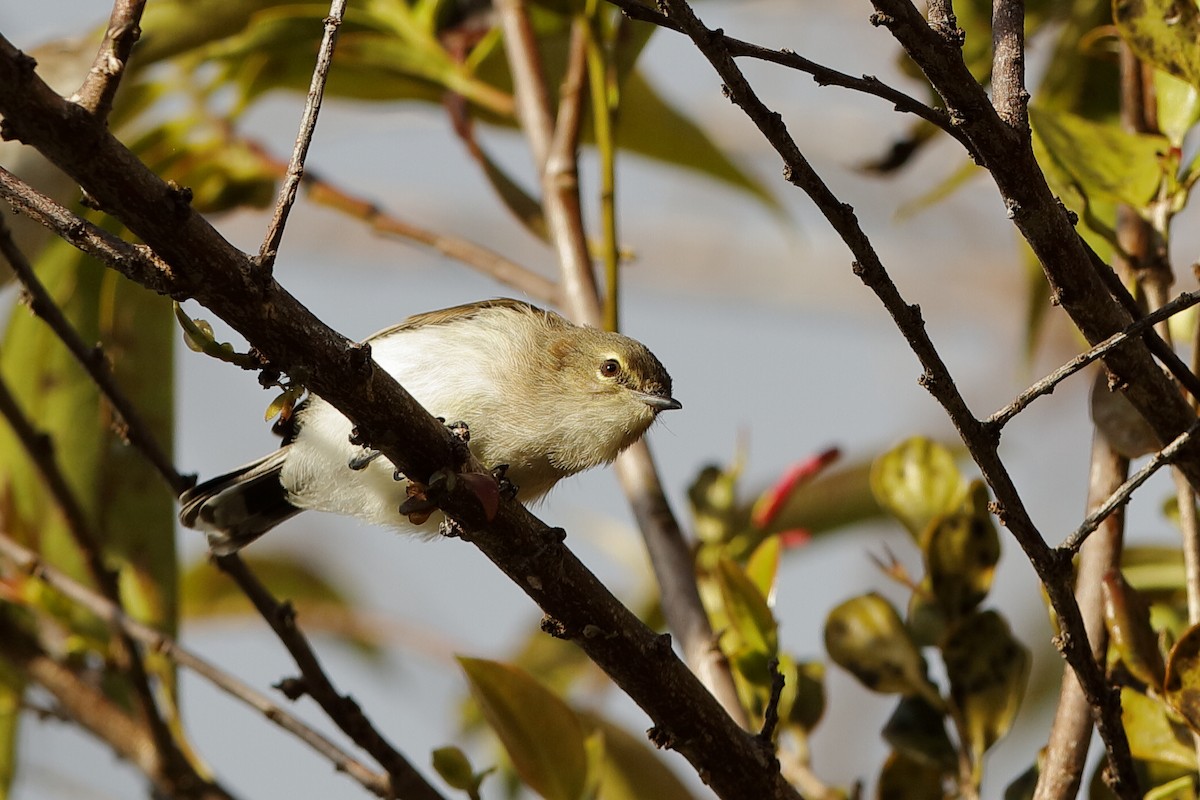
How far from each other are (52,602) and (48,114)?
1768mm

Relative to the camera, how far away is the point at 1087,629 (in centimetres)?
192

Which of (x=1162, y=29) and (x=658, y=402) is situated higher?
(x=658, y=402)

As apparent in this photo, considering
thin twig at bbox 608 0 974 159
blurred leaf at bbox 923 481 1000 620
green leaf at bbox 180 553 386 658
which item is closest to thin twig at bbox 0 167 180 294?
thin twig at bbox 608 0 974 159

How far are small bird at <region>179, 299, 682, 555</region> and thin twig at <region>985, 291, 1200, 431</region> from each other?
1.23m

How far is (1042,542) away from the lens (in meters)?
1.48

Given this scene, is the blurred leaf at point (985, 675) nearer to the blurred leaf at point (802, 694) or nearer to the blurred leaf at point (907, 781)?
the blurred leaf at point (907, 781)

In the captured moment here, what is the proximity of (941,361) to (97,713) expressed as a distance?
1.96 m

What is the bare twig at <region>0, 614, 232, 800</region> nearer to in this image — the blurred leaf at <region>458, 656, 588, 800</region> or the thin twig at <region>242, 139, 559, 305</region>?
the blurred leaf at <region>458, 656, 588, 800</region>

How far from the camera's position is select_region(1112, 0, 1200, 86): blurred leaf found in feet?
6.02

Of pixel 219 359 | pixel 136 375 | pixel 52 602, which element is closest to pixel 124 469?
pixel 136 375

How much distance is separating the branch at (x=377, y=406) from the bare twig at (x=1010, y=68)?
70cm

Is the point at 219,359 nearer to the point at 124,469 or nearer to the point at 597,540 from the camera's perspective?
the point at 124,469

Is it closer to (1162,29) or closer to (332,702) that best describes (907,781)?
(332,702)

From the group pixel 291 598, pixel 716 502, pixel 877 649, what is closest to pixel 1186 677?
pixel 877 649
